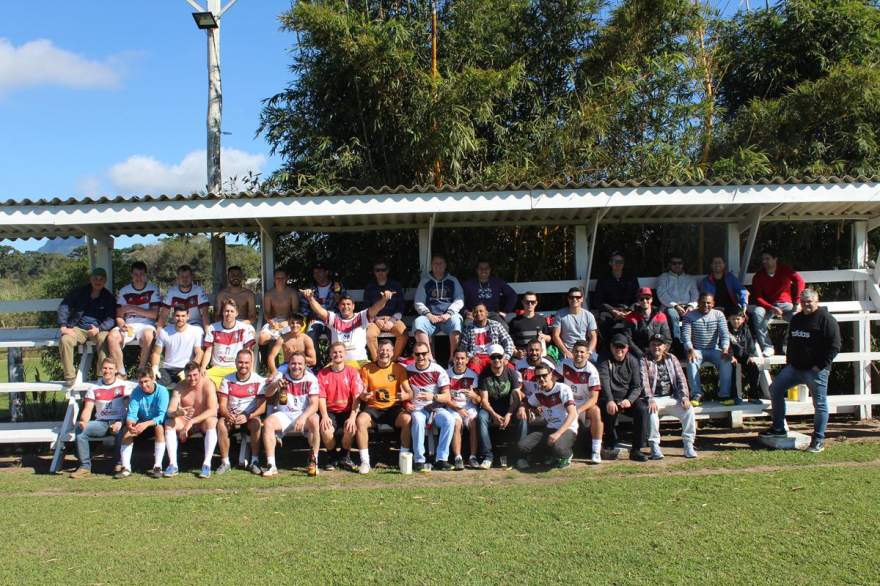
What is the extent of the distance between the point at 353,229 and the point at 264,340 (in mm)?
1715

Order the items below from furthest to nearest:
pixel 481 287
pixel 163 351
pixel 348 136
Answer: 1. pixel 348 136
2. pixel 481 287
3. pixel 163 351

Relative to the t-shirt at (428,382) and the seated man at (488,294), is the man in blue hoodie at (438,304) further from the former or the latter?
the t-shirt at (428,382)

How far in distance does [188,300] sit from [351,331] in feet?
5.92

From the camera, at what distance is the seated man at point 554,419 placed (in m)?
6.52

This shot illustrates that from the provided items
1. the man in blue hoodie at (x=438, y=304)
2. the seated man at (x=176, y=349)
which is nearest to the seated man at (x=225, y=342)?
the seated man at (x=176, y=349)

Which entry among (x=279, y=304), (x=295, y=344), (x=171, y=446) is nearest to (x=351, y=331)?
(x=295, y=344)

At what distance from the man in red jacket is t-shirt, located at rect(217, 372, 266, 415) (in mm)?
5137

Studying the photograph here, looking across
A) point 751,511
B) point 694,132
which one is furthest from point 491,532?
point 694,132

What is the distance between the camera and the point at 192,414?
6789 millimetres

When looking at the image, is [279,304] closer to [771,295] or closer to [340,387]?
[340,387]

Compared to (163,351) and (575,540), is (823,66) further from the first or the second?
(163,351)

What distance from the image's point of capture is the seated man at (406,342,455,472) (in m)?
6.66

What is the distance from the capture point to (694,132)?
10734 millimetres

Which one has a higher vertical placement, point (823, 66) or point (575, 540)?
point (823, 66)
